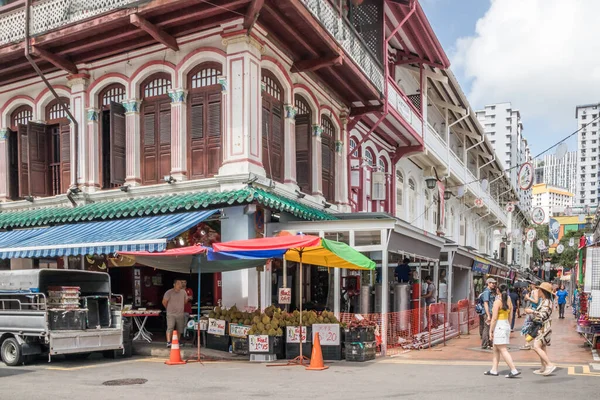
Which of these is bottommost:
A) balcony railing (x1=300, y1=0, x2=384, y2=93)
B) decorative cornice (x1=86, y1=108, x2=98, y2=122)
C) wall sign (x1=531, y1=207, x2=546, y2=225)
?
wall sign (x1=531, y1=207, x2=546, y2=225)

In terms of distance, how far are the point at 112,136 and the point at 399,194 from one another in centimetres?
1299

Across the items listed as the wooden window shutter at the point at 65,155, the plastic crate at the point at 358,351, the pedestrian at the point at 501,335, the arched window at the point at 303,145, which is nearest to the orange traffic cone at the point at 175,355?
the plastic crate at the point at 358,351

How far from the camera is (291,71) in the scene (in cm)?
1642

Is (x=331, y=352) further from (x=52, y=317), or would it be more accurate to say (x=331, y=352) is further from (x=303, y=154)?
(x=303, y=154)

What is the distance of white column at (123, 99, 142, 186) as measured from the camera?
15.9m

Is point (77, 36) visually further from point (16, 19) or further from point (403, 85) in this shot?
point (403, 85)

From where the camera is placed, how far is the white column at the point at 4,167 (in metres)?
18.0

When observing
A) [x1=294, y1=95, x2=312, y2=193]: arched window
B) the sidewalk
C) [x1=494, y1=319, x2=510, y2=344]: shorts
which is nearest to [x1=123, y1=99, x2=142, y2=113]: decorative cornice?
[x1=294, y1=95, x2=312, y2=193]: arched window

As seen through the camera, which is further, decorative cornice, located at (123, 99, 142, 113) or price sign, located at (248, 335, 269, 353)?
decorative cornice, located at (123, 99, 142, 113)

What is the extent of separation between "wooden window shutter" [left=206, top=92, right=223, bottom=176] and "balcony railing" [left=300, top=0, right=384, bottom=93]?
318cm

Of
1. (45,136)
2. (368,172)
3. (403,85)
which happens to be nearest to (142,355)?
(45,136)

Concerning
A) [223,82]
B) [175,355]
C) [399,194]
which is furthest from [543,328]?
[399,194]

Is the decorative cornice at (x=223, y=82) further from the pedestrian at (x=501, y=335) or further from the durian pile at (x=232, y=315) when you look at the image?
the pedestrian at (x=501, y=335)

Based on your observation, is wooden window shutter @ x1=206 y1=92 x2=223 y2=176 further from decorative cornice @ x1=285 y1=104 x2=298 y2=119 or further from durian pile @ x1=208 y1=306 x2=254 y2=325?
durian pile @ x1=208 y1=306 x2=254 y2=325
